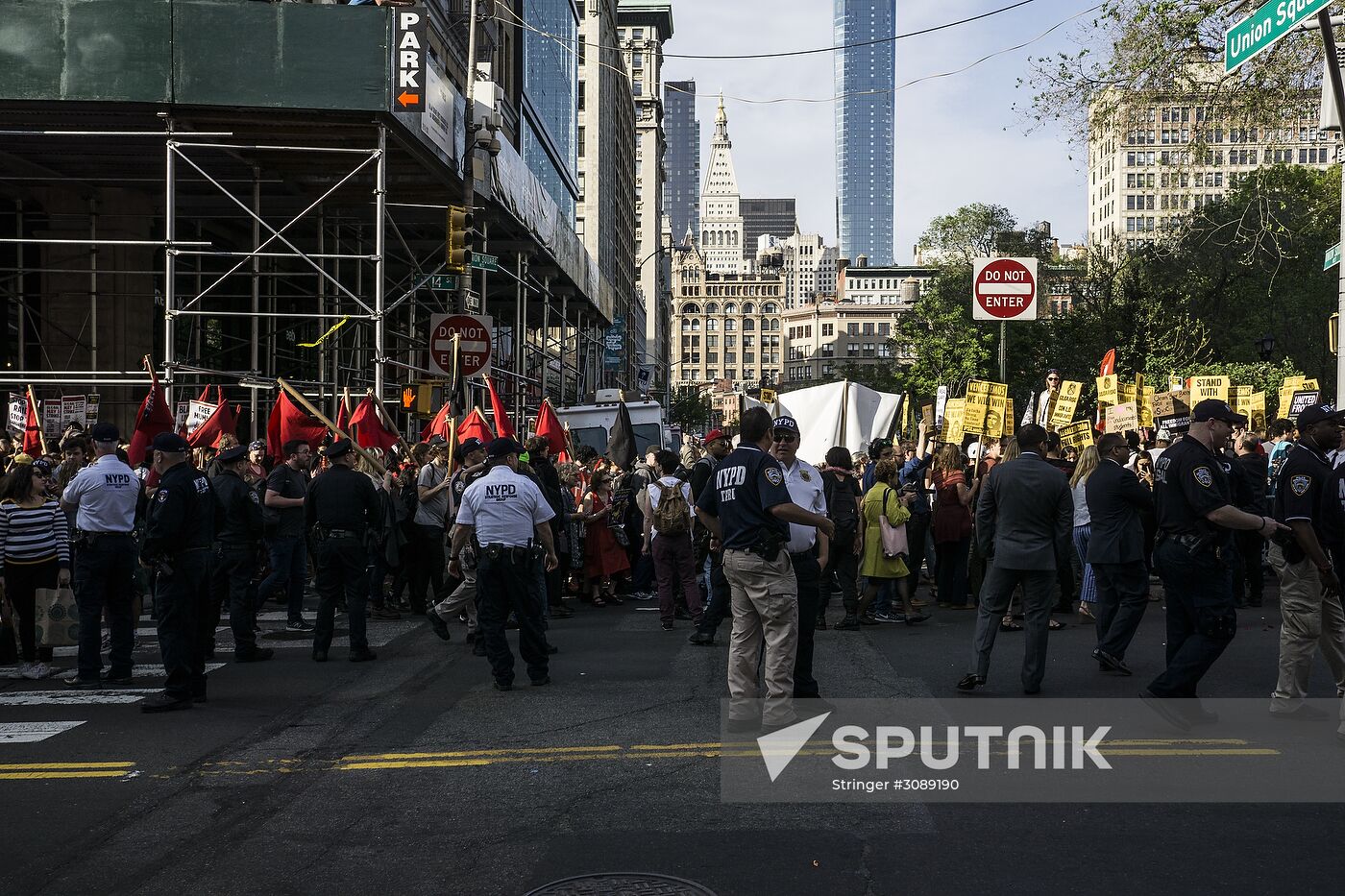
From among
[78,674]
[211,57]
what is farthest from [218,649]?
[211,57]

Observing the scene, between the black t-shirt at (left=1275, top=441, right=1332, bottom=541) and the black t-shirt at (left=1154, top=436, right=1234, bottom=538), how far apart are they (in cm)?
31

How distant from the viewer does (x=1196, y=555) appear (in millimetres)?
7316

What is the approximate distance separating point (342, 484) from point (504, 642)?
2.29m

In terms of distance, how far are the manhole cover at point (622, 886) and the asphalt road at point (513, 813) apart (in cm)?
9

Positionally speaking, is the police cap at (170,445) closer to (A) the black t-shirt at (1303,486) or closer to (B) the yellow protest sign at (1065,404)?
(A) the black t-shirt at (1303,486)

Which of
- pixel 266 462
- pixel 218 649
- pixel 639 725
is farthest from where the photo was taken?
pixel 266 462

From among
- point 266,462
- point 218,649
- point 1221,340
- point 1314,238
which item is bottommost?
point 218,649

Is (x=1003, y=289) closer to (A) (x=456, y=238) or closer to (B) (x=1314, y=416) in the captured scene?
(A) (x=456, y=238)

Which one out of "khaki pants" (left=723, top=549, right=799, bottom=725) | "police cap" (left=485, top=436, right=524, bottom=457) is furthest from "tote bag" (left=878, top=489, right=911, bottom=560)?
"khaki pants" (left=723, top=549, right=799, bottom=725)

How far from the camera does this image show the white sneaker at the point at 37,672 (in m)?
9.65

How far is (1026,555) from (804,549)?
169 centimetres

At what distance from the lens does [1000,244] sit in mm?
71688

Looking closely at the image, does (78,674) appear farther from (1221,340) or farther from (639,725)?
(1221,340)

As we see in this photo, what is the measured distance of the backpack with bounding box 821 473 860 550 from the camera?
11.7 metres
